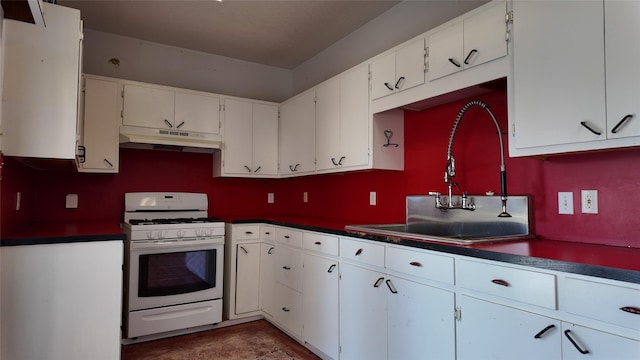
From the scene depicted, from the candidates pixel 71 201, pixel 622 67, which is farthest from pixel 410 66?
pixel 71 201

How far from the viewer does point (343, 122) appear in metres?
2.93

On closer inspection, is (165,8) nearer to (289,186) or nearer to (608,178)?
(289,186)

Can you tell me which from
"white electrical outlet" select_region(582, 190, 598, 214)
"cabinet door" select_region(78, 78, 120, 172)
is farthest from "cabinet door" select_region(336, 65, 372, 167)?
"cabinet door" select_region(78, 78, 120, 172)

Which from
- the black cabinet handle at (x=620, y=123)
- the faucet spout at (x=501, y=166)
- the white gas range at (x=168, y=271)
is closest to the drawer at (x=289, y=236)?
the white gas range at (x=168, y=271)

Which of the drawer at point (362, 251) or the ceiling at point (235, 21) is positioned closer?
the drawer at point (362, 251)

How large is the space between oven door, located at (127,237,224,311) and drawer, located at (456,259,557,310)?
2279 millimetres

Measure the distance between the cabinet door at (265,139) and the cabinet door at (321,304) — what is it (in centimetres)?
137

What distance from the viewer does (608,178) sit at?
1647 mm

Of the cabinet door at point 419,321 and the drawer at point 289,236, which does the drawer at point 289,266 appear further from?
the cabinet door at point 419,321

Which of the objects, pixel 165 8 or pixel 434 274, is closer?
pixel 434 274

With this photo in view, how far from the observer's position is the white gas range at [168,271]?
292 cm

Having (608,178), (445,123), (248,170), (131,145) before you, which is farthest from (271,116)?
(608,178)

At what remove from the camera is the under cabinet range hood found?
3.18 meters

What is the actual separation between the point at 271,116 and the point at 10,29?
2359 millimetres
